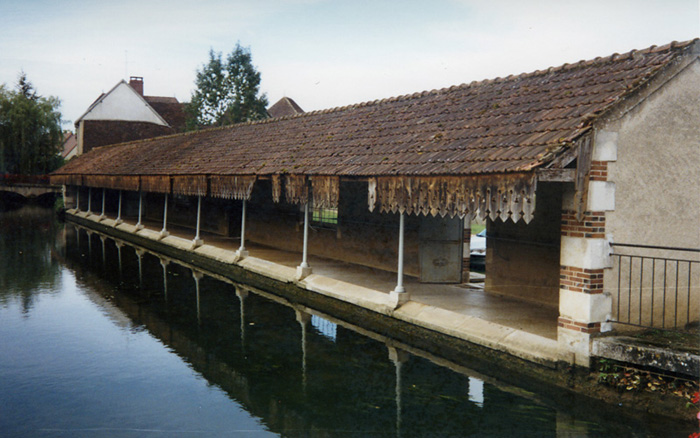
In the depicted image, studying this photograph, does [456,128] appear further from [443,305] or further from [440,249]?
[443,305]

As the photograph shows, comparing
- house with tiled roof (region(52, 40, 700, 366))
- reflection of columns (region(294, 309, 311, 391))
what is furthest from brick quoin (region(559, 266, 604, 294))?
reflection of columns (region(294, 309, 311, 391))

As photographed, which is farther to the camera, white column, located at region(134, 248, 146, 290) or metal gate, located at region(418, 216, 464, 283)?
white column, located at region(134, 248, 146, 290)

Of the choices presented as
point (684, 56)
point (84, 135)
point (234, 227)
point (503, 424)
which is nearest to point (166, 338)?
point (503, 424)

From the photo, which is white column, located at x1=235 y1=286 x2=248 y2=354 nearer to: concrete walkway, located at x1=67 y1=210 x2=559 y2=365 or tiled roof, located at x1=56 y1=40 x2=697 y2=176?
concrete walkway, located at x1=67 y1=210 x2=559 y2=365

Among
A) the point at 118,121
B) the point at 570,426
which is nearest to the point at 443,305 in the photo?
the point at 570,426

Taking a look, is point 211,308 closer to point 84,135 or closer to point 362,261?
point 362,261

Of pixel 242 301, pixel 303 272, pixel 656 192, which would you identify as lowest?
pixel 242 301

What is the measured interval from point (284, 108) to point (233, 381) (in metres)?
51.7

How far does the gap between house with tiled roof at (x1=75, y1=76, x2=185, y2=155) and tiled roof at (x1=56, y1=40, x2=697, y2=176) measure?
31675 millimetres

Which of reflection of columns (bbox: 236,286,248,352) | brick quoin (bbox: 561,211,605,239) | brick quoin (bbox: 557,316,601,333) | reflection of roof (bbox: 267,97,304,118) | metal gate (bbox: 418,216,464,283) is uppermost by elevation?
reflection of roof (bbox: 267,97,304,118)

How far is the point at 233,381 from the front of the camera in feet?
25.3

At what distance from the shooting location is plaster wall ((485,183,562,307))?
33.2 ft

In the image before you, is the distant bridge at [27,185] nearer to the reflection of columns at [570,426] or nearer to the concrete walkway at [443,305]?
the concrete walkway at [443,305]

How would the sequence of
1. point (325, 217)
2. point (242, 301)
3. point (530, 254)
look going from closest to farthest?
point (530, 254)
point (242, 301)
point (325, 217)
